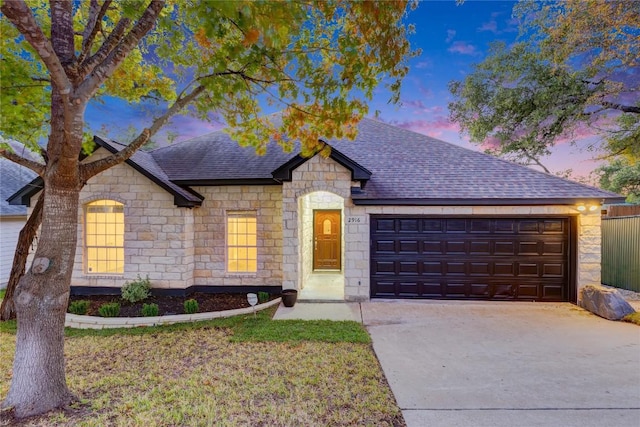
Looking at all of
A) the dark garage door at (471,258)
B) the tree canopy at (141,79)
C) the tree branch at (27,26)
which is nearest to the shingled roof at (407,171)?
the dark garage door at (471,258)

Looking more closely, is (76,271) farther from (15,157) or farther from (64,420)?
(64,420)

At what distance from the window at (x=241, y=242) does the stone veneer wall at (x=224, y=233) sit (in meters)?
0.17

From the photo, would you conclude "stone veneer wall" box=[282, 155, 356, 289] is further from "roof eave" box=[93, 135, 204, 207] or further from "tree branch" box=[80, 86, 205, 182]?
"tree branch" box=[80, 86, 205, 182]

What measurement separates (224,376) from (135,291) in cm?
478

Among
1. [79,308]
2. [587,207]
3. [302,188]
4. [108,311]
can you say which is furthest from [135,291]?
[587,207]

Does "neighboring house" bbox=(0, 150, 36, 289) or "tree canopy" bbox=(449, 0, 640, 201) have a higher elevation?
"tree canopy" bbox=(449, 0, 640, 201)

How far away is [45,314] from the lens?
335 cm

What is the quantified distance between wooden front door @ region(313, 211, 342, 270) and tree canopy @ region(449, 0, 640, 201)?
6.70 m

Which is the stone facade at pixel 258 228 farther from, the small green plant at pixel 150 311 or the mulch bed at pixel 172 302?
the small green plant at pixel 150 311

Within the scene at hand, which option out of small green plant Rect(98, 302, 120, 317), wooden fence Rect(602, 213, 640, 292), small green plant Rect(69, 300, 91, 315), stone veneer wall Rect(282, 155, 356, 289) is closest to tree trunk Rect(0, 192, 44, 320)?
small green plant Rect(69, 300, 91, 315)

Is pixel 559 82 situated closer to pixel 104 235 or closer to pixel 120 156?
pixel 120 156

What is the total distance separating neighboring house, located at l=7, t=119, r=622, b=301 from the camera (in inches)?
303

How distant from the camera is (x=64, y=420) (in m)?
3.20

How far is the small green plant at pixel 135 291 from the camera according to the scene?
754cm
